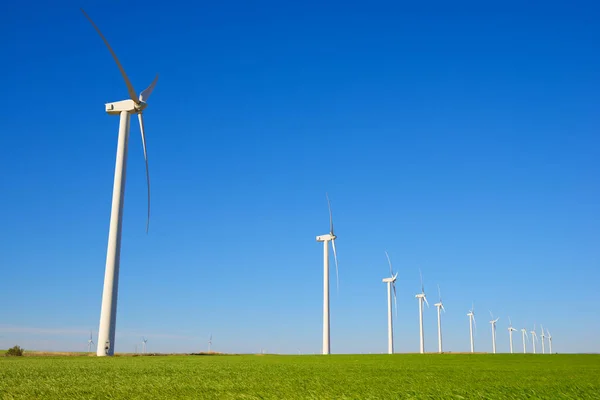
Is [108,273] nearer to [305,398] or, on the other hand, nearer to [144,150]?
[144,150]

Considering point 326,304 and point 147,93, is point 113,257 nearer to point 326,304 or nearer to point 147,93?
point 147,93

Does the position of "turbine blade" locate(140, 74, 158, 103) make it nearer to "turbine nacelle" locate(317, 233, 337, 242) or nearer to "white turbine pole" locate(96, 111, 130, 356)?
"white turbine pole" locate(96, 111, 130, 356)

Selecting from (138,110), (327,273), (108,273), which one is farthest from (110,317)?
(327,273)

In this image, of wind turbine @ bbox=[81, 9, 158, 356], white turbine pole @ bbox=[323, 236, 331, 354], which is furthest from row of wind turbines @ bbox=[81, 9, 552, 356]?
white turbine pole @ bbox=[323, 236, 331, 354]

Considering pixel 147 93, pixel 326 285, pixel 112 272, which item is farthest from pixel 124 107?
pixel 326 285

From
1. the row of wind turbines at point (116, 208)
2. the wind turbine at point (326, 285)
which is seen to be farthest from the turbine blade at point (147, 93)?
the wind turbine at point (326, 285)

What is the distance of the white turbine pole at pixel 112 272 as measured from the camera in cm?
3409

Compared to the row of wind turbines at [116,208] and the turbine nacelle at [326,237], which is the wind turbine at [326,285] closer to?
the turbine nacelle at [326,237]

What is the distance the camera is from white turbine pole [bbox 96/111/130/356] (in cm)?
3409

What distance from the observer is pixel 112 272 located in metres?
35.0

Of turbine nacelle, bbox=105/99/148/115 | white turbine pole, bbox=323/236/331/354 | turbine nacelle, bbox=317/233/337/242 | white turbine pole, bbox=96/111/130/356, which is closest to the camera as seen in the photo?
white turbine pole, bbox=96/111/130/356

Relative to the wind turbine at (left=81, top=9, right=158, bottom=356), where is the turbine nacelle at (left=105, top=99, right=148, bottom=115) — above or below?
above

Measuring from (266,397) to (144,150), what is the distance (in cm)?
3665

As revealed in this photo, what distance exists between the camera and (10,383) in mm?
9562
